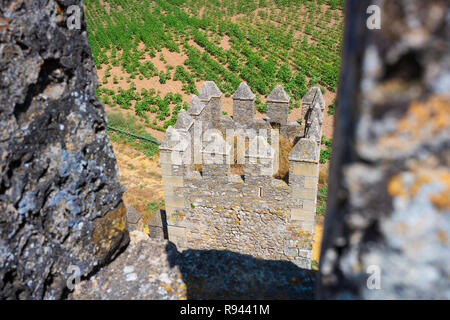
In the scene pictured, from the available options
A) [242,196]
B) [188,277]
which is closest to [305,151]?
[242,196]

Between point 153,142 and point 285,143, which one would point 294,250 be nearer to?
point 285,143

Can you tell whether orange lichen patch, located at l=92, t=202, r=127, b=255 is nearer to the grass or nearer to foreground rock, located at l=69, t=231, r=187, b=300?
foreground rock, located at l=69, t=231, r=187, b=300

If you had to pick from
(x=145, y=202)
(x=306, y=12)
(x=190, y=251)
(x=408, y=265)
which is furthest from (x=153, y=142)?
(x=306, y=12)

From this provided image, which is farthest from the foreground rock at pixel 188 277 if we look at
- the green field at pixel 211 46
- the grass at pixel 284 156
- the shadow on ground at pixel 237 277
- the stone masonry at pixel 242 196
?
the green field at pixel 211 46

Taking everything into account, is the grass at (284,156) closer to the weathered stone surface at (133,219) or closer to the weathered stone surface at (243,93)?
the weathered stone surface at (243,93)

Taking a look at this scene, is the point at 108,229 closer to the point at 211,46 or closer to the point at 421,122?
the point at 421,122
